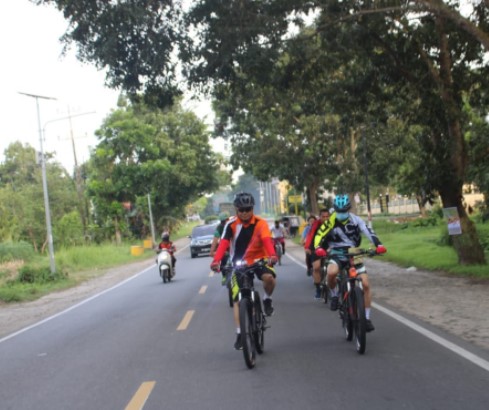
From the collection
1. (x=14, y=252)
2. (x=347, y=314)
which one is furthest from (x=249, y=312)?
(x=14, y=252)

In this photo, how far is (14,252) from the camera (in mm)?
35219

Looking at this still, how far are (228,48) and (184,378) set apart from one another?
880 centimetres

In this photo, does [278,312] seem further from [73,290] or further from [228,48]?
[73,290]

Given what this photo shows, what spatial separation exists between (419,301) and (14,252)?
27.5 metres

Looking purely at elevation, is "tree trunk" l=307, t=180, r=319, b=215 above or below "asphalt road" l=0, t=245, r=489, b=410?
above

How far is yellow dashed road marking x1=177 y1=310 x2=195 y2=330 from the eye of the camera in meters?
10.8

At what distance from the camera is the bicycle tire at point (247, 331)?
6.98 metres

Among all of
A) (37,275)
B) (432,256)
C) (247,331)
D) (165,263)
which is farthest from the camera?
(37,275)

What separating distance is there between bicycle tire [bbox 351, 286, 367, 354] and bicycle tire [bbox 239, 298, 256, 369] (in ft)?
4.00

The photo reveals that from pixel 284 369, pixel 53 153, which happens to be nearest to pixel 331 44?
pixel 284 369

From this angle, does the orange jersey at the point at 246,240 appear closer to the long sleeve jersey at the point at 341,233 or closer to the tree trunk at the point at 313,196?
the long sleeve jersey at the point at 341,233

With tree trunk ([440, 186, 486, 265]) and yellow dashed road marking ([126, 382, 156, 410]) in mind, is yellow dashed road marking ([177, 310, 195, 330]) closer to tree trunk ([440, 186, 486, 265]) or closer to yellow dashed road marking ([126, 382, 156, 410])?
yellow dashed road marking ([126, 382, 156, 410])

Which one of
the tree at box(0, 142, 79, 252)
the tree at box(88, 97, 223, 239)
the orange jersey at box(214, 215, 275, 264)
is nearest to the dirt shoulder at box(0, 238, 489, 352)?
the orange jersey at box(214, 215, 275, 264)

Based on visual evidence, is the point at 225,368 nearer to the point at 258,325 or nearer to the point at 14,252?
the point at 258,325
